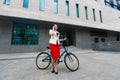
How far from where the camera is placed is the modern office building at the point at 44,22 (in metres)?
10.4

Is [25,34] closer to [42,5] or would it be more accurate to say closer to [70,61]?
[42,5]

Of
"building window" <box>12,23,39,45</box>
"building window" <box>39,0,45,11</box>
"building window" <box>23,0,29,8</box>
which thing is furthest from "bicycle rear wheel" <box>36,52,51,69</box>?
"building window" <box>39,0,45,11</box>

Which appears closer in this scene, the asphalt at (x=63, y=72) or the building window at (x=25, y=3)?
the asphalt at (x=63, y=72)

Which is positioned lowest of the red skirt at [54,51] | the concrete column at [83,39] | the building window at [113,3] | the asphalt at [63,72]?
the asphalt at [63,72]

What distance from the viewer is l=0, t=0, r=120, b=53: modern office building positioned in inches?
410

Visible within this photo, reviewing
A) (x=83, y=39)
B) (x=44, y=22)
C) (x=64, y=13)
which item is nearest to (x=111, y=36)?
(x=83, y=39)

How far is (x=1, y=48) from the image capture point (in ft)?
33.3

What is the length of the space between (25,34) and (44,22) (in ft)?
8.83

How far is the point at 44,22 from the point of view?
11898mm

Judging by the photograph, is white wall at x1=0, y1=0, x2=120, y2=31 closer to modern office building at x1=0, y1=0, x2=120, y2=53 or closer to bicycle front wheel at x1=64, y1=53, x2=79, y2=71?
modern office building at x1=0, y1=0, x2=120, y2=53

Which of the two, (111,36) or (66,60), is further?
(111,36)

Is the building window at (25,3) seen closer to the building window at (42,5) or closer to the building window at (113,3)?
the building window at (42,5)

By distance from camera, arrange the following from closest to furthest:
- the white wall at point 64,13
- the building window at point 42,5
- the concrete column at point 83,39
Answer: the white wall at point 64,13
the building window at point 42,5
the concrete column at point 83,39

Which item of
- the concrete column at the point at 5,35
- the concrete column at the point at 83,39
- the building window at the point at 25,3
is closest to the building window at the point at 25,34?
the concrete column at the point at 5,35
